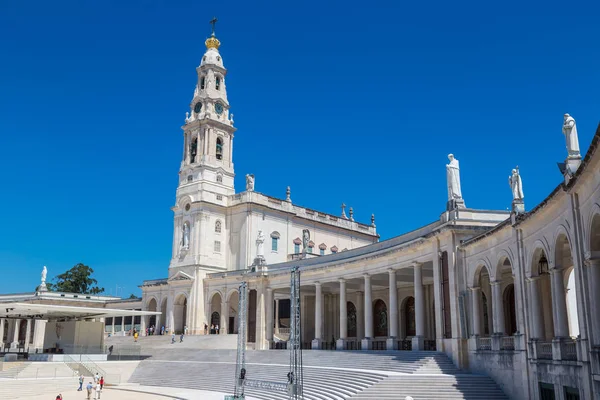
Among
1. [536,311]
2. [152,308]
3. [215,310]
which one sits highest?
[152,308]

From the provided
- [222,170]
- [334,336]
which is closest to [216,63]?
[222,170]

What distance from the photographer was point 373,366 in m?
30.9

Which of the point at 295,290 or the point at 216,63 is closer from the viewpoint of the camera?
the point at 295,290

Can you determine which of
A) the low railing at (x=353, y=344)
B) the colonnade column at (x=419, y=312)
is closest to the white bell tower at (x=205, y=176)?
the low railing at (x=353, y=344)

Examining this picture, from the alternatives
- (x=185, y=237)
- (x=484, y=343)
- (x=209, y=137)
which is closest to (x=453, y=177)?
(x=484, y=343)

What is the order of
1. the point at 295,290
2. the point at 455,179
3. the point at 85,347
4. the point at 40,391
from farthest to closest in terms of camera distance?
the point at 85,347
the point at 40,391
the point at 455,179
the point at 295,290

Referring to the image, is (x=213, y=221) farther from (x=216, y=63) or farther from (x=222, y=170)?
(x=216, y=63)

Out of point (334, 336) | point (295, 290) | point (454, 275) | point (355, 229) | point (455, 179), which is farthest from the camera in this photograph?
point (355, 229)

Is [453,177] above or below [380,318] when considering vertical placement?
above

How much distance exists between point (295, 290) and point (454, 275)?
9.04m

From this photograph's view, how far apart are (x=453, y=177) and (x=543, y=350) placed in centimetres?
1247

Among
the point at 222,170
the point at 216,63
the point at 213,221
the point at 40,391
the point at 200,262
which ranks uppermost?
the point at 216,63

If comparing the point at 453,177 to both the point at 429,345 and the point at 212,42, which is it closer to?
the point at 429,345

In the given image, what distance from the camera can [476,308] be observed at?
28375 millimetres
